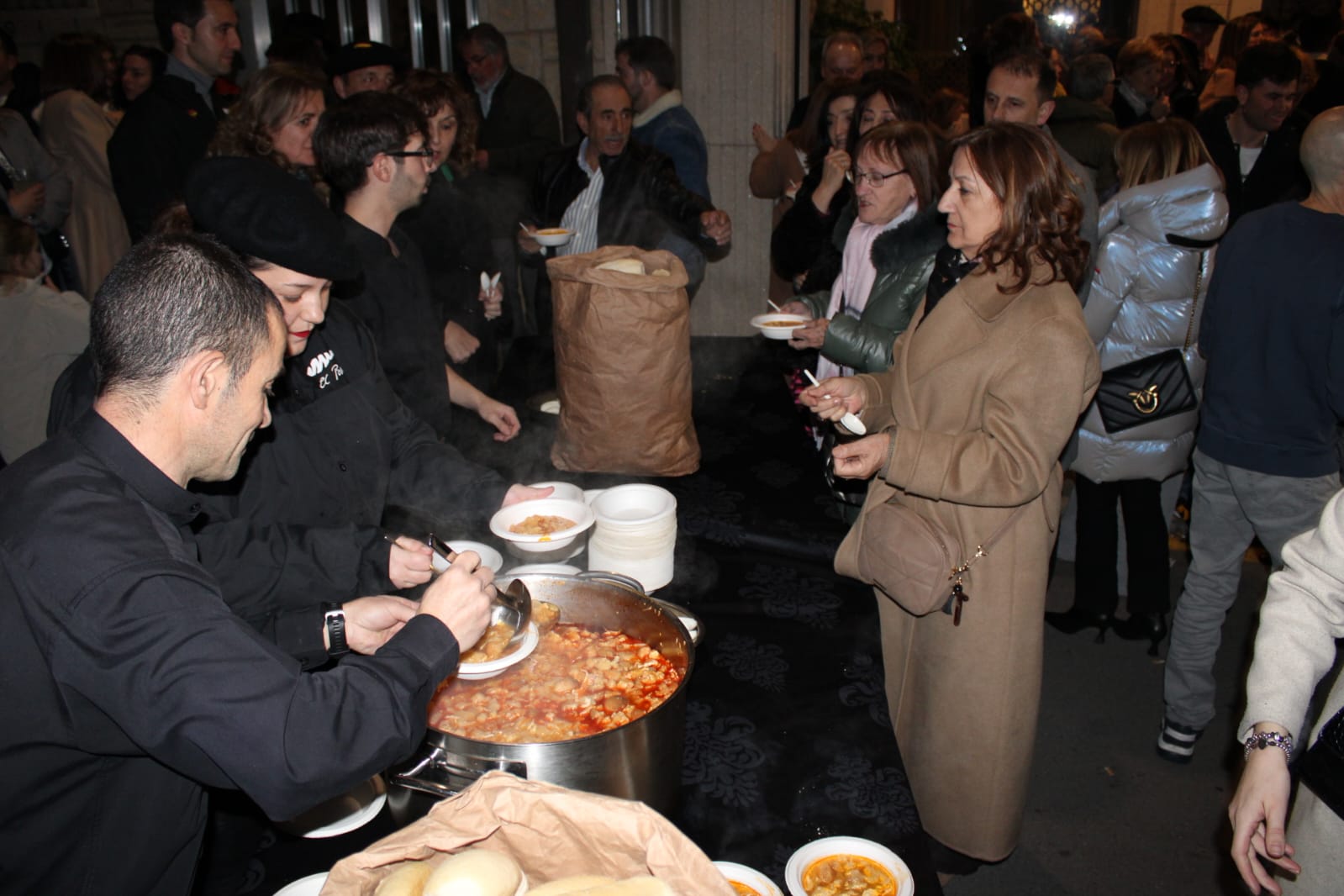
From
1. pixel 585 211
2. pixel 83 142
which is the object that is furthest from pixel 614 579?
pixel 83 142

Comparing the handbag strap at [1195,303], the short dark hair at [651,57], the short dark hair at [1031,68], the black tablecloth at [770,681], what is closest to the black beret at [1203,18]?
the short dark hair at [1031,68]

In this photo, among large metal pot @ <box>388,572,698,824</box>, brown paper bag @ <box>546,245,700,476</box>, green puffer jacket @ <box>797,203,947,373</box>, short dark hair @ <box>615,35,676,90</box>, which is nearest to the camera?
large metal pot @ <box>388,572,698,824</box>

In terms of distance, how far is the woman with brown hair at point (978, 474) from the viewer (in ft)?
7.05

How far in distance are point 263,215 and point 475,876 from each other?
4.57ft

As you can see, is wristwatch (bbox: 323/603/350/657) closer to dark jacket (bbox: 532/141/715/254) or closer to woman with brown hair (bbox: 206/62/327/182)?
woman with brown hair (bbox: 206/62/327/182)

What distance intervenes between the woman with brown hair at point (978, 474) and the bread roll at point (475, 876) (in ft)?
4.57

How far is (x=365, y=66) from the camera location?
4812 mm

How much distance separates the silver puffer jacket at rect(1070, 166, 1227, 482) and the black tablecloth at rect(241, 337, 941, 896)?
130cm

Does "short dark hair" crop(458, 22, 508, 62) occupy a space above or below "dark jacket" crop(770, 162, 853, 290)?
above

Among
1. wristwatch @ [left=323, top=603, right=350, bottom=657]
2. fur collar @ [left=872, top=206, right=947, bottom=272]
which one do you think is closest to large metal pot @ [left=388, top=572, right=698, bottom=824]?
wristwatch @ [left=323, top=603, right=350, bottom=657]

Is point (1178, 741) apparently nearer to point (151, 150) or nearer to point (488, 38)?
point (151, 150)

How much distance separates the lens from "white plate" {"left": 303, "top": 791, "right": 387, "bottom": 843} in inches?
59.1

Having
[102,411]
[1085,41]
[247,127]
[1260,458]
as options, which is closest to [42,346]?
[247,127]

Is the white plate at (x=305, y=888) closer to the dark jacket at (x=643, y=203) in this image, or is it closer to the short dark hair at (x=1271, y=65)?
the dark jacket at (x=643, y=203)
